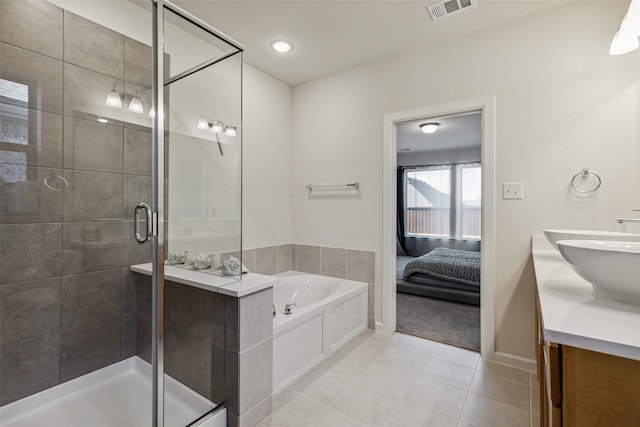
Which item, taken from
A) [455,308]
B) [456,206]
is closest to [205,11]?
[455,308]

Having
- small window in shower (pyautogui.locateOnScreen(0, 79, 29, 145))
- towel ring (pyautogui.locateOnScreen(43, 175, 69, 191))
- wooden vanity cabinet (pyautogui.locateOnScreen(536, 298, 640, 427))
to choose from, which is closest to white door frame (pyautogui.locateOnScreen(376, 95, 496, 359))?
wooden vanity cabinet (pyautogui.locateOnScreen(536, 298, 640, 427))

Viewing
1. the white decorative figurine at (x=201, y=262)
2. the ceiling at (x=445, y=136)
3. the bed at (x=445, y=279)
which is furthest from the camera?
the ceiling at (x=445, y=136)

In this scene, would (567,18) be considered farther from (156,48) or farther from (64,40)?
(64,40)

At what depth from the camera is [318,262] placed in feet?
10.4

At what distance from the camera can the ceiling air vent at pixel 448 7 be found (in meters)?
2.00

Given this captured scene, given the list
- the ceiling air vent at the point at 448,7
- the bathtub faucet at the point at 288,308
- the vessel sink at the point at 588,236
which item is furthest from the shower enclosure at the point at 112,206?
the vessel sink at the point at 588,236

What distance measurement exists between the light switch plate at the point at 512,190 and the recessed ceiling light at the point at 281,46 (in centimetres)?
204

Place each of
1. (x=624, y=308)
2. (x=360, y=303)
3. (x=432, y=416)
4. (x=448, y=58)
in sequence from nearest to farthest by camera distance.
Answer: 1. (x=624, y=308)
2. (x=432, y=416)
3. (x=448, y=58)
4. (x=360, y=303)

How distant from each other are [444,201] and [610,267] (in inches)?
239

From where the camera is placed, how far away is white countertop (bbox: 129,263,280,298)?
5.09 feet

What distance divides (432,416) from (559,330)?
4.28 ft

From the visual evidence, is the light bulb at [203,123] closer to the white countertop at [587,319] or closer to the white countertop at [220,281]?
the white countertop at [220,281]

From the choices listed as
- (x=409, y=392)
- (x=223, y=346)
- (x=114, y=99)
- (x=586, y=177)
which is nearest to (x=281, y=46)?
(x=114, y=99)

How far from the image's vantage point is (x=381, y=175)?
2.77 metres
